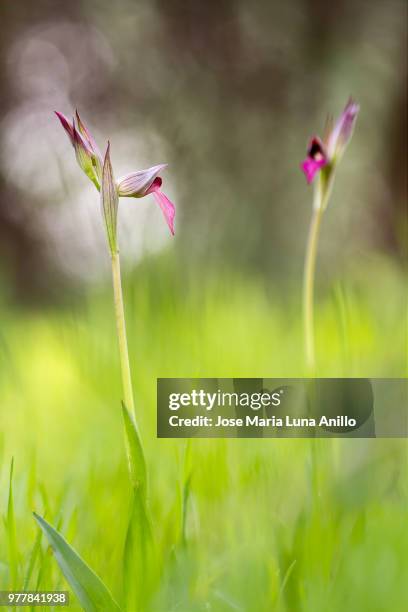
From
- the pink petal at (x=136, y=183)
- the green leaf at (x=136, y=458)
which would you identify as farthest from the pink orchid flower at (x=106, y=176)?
the green leaf at (x=136, y=458)

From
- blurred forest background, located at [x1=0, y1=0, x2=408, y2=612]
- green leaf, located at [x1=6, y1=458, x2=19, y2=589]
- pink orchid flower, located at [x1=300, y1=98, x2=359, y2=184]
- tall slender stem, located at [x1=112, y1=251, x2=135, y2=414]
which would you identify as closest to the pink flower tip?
pink orchid flower, located at [x1=300, y1=98, x2=359, y2=184]

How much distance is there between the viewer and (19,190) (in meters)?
0.80

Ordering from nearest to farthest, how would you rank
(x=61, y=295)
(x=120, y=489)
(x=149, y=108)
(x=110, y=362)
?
1. (x=120, y=489)
2. (x=110, y=362)
3. (x=61, y=295)
4. (x=149, y=108)

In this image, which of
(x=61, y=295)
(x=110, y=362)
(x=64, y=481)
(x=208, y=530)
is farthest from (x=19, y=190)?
(x=208, y=530)

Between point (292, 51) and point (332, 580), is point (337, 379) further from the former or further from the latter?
point (292, 51)

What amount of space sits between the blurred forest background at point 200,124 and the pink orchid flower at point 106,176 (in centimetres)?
A: 18

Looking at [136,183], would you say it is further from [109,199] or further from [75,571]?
[75,571]

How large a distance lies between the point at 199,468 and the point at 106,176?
22 centimetres

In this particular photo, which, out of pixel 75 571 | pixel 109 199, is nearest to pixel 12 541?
pixel 75 571

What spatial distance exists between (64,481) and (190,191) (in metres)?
0.47

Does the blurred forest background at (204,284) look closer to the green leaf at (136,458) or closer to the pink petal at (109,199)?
the green leaf at (136,458)

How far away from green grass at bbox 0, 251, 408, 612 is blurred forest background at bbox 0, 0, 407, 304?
0.20 ft

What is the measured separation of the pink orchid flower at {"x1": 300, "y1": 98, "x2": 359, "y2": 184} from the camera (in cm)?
54

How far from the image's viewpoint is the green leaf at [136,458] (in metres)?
0.37
